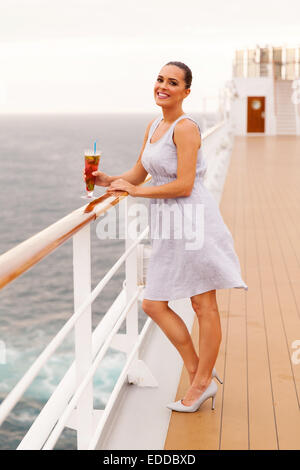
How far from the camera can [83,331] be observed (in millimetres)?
1785

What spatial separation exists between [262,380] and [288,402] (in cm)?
21

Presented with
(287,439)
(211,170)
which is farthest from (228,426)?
(211,170)

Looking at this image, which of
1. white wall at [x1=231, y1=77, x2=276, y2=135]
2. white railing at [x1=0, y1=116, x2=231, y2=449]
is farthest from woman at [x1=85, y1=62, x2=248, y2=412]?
white wall at [x1=231, y1=77, x2=276, y2=135]

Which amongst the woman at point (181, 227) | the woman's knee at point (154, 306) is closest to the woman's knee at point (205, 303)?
the woman at point (181, 227)

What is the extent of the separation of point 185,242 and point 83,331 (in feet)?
1.59

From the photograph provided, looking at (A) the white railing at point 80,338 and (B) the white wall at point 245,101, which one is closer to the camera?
(A) the white railing at point 80,338

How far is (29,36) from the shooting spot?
88.0 metres

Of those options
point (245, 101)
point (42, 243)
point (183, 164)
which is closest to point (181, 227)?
point (183, 164)

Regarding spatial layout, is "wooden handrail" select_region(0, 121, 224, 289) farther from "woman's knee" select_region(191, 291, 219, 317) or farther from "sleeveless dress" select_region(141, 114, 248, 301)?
"woman's knee" select_region(191, 291, 219, 317)

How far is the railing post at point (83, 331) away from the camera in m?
1.75

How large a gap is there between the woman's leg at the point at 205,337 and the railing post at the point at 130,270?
35cm

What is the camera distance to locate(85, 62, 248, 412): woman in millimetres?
2008

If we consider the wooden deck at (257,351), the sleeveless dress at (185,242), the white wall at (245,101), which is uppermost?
the white wall at (245,101)

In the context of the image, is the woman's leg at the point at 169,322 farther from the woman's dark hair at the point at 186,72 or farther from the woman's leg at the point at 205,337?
the woman's dark hair at the point at 186,72
